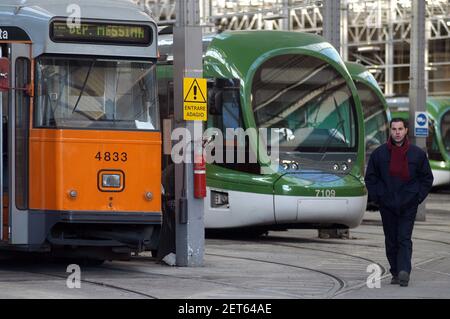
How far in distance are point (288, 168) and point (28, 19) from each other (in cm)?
637

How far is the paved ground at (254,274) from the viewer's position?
510 inches

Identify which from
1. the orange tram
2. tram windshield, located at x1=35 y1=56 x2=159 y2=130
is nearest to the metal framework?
tram windshield, located at x1=35 y1=56 x2=159 y2=130

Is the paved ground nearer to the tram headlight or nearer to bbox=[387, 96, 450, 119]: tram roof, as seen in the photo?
the tram headlight

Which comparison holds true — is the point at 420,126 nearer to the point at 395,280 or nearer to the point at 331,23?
the point at 331,23

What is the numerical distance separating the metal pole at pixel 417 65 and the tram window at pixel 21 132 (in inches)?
516

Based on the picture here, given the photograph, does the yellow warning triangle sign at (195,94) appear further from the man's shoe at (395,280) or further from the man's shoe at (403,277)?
the man's shoe at (403,277)

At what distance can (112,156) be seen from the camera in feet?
46.5

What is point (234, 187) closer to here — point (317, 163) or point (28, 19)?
point (317, 163)

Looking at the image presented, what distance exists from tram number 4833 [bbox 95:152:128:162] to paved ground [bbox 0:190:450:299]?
1.27 m

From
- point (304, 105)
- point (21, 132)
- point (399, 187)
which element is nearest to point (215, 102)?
point (21, 132)

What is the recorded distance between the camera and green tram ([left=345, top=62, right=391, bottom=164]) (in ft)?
88.9

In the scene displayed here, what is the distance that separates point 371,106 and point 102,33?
46.1ft
